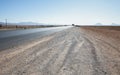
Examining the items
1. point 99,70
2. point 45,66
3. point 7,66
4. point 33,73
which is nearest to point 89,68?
point 99,70

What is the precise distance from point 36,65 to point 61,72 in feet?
4.72

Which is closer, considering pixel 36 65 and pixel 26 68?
pixel 26 68

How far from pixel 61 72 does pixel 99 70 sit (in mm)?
1399

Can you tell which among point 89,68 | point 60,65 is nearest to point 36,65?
point 60,65

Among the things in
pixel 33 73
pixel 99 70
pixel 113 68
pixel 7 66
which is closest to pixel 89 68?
pixel 99 70

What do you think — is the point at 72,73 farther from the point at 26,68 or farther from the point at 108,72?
the point at 26,68

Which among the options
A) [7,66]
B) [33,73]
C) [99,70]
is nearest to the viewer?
[33,73]

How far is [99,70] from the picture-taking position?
6.40 meters

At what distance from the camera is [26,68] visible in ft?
21.8

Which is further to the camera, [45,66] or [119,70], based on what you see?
[45,66]

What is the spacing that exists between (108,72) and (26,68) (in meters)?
2.97

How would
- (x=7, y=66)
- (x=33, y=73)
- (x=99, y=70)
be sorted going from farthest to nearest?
(x=7, y=66)
(x=99, y=70)
(x=33, y=73)

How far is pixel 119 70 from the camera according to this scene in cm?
647

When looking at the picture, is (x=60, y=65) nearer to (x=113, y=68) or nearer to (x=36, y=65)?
(x=36, y=65)
